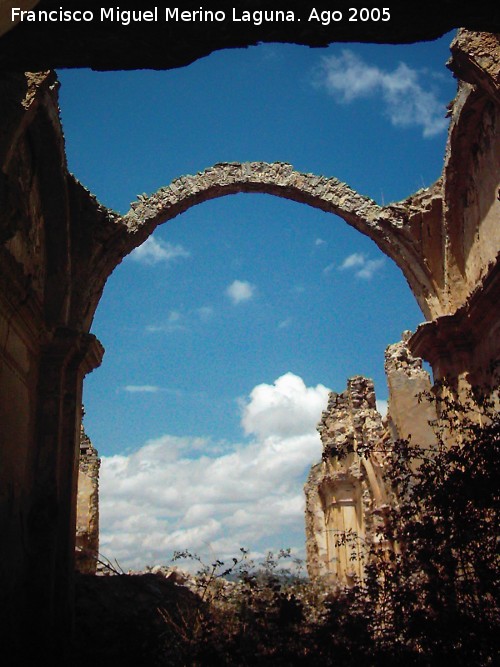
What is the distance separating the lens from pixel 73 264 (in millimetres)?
8555

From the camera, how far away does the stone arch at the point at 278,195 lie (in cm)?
874

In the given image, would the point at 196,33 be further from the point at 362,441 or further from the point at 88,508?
the point at 362,441

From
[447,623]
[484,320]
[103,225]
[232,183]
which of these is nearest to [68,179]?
[103,225]

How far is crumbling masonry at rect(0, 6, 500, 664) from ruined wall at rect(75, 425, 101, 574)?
16.8 ft

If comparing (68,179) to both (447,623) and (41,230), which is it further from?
(447,623)

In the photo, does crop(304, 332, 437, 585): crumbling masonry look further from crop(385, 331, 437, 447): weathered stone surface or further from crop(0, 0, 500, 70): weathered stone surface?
crop(0, 0, 500, 70): weathered stone surface

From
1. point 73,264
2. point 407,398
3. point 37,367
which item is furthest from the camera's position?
point 407,398

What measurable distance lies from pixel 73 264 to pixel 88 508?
6492 mm

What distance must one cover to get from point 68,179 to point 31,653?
5.50m

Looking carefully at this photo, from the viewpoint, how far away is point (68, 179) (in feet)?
27.7

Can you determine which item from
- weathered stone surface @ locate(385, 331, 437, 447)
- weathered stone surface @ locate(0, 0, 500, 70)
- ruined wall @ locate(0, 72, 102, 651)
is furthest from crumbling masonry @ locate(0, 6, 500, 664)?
weathered stone surface @ locate(385, 331, 437, 447)

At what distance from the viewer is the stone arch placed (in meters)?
8.74

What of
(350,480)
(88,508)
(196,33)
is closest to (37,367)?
(196,33)

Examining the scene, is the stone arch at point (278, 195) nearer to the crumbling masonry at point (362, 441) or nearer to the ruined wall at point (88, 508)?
the crumbling masonry at point (362, 441)
